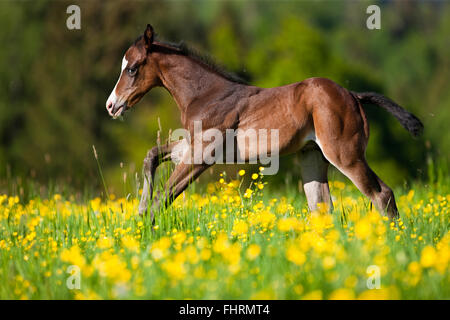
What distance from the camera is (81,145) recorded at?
2611cm

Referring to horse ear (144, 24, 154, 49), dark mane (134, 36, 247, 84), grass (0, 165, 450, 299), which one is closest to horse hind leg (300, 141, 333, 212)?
grass (0, 165, 450, 299)

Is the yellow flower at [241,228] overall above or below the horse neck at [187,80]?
below

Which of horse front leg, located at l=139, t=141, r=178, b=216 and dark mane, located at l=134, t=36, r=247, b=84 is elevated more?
dark mane, located at l=134, t=36, r=247, b=84

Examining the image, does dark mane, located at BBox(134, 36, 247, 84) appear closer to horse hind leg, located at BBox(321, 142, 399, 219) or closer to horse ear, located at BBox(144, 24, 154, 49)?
horse ear, located at BBox(144, 24, 154, 49)

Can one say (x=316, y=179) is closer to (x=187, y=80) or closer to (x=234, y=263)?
(x=187, y=80)

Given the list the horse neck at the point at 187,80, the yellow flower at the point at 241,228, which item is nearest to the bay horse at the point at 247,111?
the horse neck at the point at 187,80

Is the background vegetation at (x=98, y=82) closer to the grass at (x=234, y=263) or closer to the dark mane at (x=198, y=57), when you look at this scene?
the dark mane at (x=198, y=57)

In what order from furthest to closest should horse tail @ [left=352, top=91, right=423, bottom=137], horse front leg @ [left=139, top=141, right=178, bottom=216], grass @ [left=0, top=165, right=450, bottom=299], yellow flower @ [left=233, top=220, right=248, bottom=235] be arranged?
horse tail @ [left=352, top=91, right=423, bottom=137]
horse front leg @ [left=139, top=141, right=178, bottom=216]
yellow flower @ [left=233, top=220, right=248, bottom=235]
grass @ [left=0, top=165, right=450, bottom=299]

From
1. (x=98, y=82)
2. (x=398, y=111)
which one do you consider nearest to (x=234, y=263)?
(x=398, y=111)

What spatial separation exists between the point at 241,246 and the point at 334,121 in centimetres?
165

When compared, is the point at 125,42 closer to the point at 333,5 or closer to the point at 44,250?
the point at 44,250

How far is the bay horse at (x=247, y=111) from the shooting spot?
5.62 m

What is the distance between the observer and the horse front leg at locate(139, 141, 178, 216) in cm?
563

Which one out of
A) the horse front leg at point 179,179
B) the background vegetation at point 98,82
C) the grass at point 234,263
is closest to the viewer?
the grass at point 234,263
